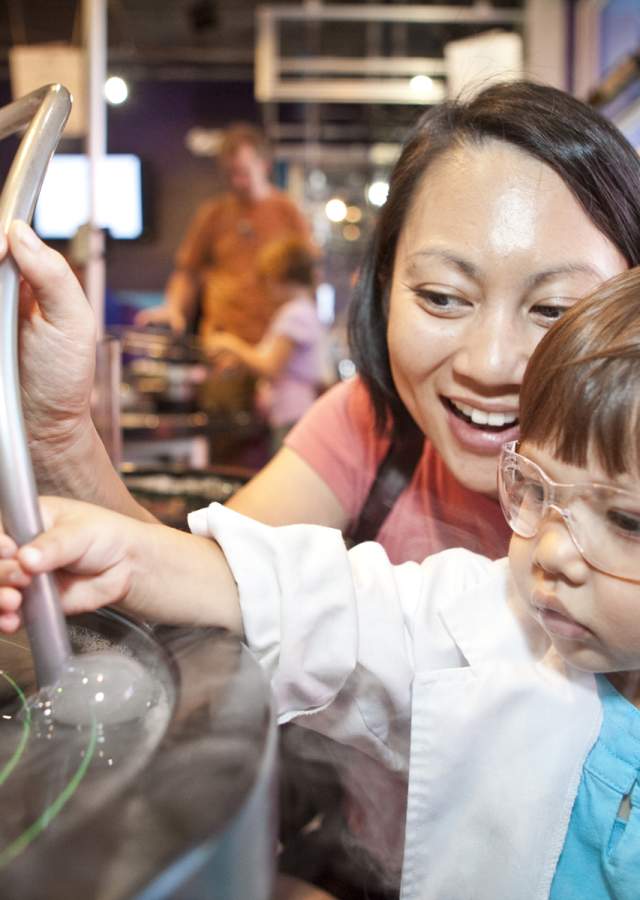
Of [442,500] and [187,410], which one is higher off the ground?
[442,500]

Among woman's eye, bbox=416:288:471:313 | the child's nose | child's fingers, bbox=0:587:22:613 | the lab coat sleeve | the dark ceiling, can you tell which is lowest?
the lab coat sleeve

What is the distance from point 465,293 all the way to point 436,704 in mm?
292

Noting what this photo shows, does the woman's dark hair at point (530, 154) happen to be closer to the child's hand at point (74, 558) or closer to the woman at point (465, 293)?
the woman at point (465, 293)

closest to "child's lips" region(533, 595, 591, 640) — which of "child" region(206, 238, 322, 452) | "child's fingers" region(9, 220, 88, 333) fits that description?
"child's fingers" region(9, 220, 88, 333)

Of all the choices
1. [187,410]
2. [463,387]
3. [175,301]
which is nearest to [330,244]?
[175,301]

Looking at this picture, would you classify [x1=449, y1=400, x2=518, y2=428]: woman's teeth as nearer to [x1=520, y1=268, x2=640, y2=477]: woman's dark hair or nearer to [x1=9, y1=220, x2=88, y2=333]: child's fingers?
[x1=520, y1=268, x2=640, y2=477]: woman's dark hair

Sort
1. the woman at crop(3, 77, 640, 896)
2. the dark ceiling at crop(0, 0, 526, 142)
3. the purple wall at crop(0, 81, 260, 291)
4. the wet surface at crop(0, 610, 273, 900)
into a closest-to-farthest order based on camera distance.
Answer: the wet surface at crop(0, 610, 273, 900)
the woman at crop(3, 77, 640, 896)
the dark ceiling at crop(0, 0, 526, 142)
the purple wall at crop(0, 81, 260, 291)

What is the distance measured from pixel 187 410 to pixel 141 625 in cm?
156

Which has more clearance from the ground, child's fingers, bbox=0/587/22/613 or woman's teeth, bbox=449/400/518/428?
woman's teeth, bbox=449/400/518/428

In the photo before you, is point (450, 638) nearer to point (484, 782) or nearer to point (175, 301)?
point (484, 782)

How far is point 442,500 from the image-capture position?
0.70m

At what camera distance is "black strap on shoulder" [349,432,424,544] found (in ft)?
2.38

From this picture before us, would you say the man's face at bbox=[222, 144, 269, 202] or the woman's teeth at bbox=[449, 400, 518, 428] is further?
the man's face at bbox=[222, 144, 269, 202]

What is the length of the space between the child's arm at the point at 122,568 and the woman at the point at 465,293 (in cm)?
10
